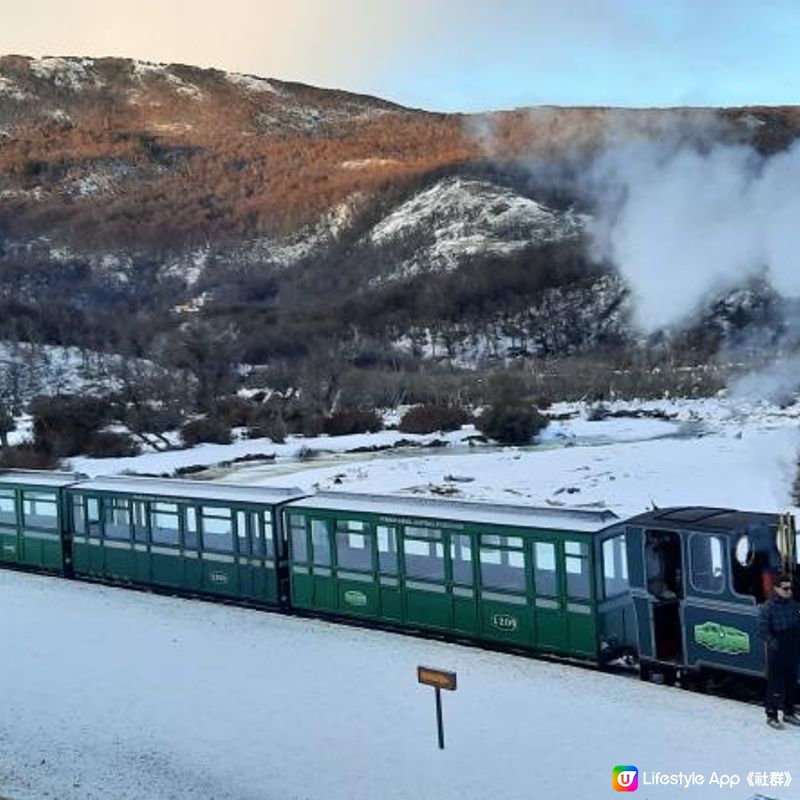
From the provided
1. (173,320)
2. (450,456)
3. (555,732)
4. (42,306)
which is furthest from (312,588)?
(173,320)

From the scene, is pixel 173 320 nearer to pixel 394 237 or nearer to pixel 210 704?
pixel 394 237

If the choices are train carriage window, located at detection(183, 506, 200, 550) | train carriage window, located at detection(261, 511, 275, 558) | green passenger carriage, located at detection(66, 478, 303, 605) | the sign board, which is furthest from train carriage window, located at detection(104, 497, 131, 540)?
the sign board

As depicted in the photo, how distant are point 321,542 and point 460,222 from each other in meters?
148

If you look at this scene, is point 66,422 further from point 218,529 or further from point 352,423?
point 218,529

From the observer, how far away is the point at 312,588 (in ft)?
61.9

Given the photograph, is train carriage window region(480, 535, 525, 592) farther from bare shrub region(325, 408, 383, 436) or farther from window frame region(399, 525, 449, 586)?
bare shrub region(325, 408, 383, 436)

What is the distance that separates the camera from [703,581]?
44.3 ft

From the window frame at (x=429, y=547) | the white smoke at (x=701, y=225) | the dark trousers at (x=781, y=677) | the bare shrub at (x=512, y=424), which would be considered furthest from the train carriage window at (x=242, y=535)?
the bare shrub at (x=512, y=424)

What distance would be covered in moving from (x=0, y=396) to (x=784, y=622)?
237 feet

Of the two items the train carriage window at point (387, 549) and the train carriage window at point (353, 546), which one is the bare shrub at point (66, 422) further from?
the train carriage window at point (387, 549)

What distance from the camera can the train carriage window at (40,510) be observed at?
77.7 ft

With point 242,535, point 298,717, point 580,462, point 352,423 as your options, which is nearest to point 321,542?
point 242,535

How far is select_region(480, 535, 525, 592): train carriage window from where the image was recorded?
634 inches

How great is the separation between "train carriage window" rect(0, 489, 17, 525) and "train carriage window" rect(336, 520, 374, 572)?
944 centimetres
